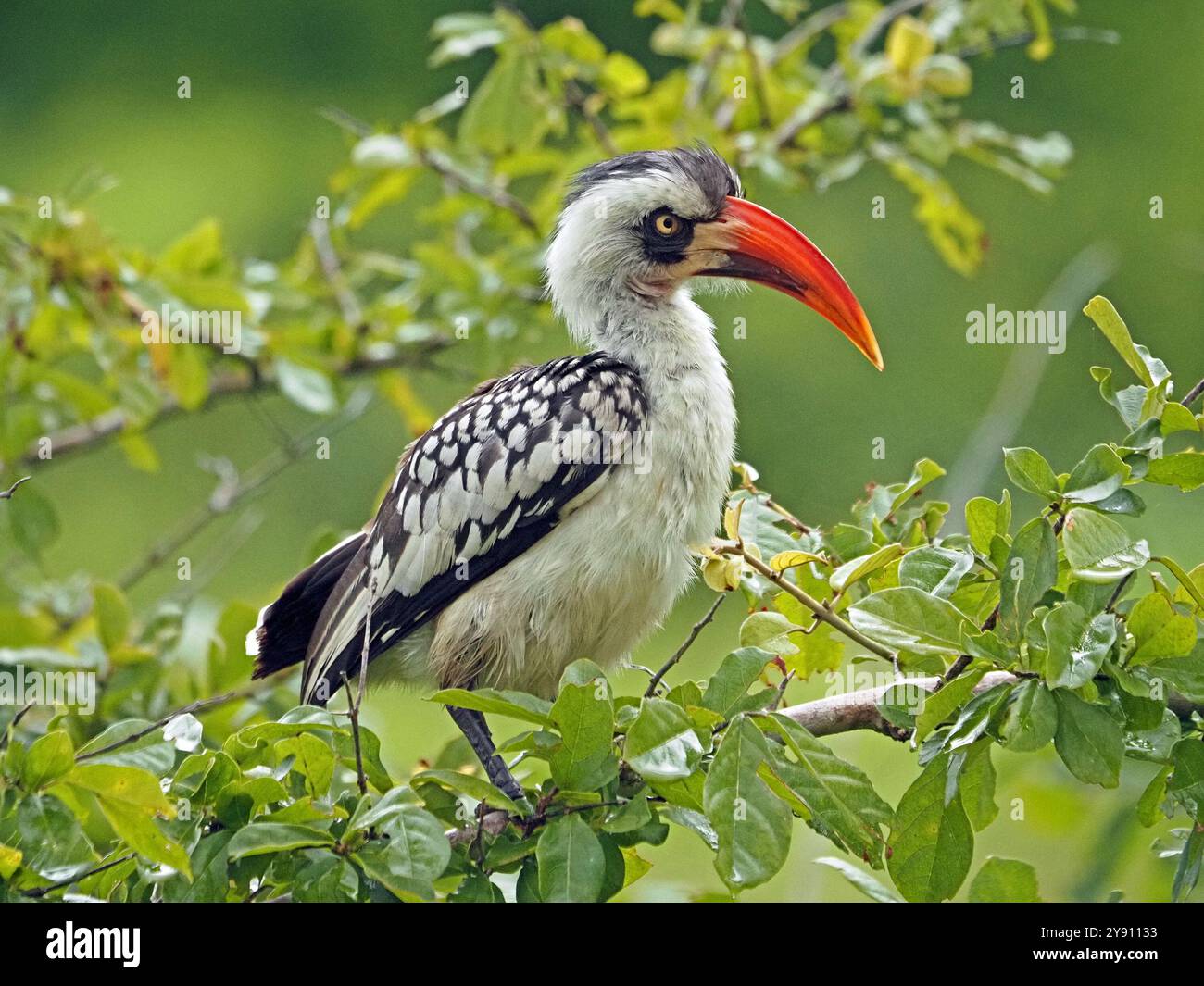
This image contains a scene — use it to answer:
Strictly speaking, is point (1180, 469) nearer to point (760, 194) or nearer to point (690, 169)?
point (690, 169)

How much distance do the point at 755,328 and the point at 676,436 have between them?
526 centimetres

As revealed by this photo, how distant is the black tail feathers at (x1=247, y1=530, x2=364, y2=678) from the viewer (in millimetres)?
2875

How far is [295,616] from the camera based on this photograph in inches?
114

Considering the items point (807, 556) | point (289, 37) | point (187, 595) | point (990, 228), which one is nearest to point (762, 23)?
point (990, 228)

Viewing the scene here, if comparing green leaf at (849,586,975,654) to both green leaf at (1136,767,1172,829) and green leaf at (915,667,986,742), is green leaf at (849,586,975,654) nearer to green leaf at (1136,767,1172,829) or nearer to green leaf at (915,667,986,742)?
green leaf at (915,667,986,742)

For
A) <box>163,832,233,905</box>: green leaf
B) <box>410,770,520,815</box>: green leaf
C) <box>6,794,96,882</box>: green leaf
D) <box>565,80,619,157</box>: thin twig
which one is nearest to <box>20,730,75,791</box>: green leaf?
<box>6,794,96,882</box>: green leaf

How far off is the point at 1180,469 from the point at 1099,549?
0.55 feet

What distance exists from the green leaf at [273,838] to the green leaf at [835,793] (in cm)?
54

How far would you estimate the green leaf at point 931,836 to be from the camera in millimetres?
1859

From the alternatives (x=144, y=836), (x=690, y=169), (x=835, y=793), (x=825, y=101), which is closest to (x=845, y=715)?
(x=835, y=793)

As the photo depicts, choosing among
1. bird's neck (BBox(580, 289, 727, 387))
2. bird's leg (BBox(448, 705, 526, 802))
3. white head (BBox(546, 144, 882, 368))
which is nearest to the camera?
bird's leg (BBox(448, 705, 526, 802))

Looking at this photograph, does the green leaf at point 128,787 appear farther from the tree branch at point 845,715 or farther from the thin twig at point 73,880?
the tree branch at point 845,715

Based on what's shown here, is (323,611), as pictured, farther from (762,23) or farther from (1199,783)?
(762,23)

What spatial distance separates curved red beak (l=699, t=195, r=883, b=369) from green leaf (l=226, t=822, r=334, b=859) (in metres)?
1.38
